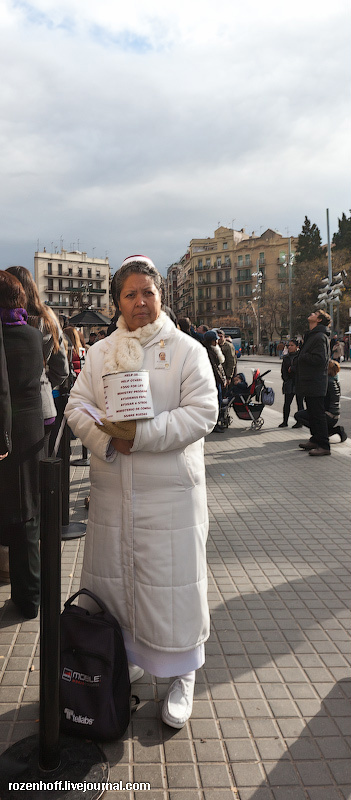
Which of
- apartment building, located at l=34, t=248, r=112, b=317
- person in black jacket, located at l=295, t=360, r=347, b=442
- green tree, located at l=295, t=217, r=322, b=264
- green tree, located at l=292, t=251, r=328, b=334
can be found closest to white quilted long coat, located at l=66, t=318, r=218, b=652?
person in black jacket, located at l=295, t=360, r=347, b=442

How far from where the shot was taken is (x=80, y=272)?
440 feet

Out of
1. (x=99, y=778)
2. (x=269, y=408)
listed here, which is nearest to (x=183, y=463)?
(x=99, y=778)

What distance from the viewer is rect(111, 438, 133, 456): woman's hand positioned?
243 cm

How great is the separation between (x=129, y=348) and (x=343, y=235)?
72.4 meters

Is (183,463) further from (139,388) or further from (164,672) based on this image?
(164,672)

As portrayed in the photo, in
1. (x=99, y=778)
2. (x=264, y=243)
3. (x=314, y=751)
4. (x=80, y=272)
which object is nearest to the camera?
(x=99, y=778)

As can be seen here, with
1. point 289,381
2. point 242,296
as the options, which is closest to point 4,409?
point 289,381

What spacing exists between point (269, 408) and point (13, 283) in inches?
488

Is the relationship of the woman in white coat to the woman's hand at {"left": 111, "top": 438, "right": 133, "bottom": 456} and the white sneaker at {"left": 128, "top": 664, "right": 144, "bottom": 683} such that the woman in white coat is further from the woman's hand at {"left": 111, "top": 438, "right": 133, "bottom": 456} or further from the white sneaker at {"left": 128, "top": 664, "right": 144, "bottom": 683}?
the white sneaker at {"left": 128, "top": 664, "right": 144, "bottom": 683}

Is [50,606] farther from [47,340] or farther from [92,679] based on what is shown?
[47,340]

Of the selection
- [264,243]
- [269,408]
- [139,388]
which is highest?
[264,243]

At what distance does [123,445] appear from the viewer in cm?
244

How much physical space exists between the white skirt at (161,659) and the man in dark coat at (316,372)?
628 cm

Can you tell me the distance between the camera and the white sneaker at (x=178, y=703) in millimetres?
2557
